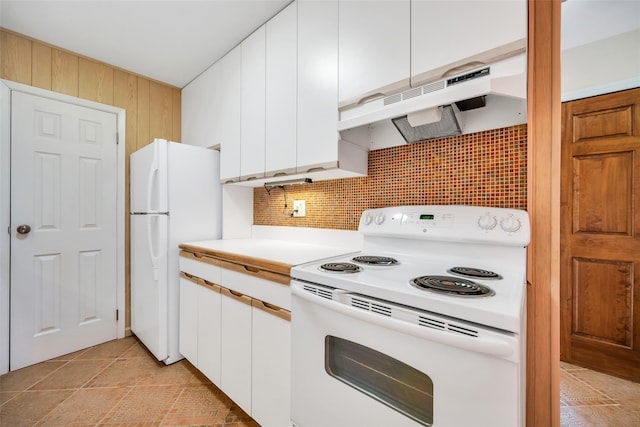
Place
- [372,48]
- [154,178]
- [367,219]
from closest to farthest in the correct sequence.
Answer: [372,48] < [367,219] < [154,178]

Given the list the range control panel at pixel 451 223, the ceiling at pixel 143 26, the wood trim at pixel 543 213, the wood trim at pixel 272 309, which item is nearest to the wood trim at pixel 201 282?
the wood trim at pixel 272 309

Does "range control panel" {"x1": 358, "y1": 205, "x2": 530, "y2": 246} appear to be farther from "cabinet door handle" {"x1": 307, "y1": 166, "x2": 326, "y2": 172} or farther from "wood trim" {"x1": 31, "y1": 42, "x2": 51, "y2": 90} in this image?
"wood trim" {"x1": 31, "y1": 42, "x2": 51, "y2": 90}

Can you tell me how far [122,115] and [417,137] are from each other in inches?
104

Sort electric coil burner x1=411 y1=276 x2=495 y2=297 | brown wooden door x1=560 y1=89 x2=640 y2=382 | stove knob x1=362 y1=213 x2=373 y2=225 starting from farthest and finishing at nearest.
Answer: brown wooden door x1=560 y1=89 x2=640 y2=382
stove knob x1=362 y1=213 x2=373 y2=225
electric coil burner x1=411 y1=276 x2=495 y2=297

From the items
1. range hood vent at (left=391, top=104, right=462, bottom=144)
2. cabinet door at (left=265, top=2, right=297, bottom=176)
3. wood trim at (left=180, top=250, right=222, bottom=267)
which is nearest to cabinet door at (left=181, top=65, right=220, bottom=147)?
cabinet door at (left=265, top=2, right=297, bottom=176)

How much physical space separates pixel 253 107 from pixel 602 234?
2.66m

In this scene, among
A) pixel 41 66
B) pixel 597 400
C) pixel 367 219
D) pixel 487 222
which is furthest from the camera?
pixel 41 66

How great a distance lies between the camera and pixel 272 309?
1.29 metres

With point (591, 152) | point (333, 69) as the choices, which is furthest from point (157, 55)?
point (591, 152)

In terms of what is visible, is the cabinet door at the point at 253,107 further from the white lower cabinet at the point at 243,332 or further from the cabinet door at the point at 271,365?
the cabinet door at the point at 271,365

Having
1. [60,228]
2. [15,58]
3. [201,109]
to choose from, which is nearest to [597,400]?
[201,109]

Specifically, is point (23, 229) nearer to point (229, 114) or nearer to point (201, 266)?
point (201, 266)

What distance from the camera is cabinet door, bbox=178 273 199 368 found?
1846 millimetres

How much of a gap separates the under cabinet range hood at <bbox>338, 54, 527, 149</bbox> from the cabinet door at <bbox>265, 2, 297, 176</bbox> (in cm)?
39
